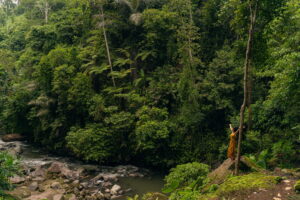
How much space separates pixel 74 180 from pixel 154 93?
667cm

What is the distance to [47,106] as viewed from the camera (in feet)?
61.8

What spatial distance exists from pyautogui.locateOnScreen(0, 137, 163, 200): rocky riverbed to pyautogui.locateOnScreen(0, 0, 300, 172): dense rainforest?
964mm

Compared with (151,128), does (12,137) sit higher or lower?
lower

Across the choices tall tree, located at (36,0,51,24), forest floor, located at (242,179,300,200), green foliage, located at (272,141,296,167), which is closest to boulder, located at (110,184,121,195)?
green foliage, located at (272,141,296,167)

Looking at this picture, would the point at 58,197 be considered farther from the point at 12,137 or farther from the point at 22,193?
the point at 12,137

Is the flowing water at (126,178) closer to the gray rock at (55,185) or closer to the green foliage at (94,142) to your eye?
the green foliage at (94,142)

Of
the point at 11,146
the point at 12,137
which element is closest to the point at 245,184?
the point at 11,146

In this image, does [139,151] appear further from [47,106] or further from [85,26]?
[85,26]

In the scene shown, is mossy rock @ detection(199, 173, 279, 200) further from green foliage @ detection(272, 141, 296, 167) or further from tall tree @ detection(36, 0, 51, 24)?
tall tree @ detection(36, 0, 51, 24)

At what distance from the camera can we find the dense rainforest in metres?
12.5

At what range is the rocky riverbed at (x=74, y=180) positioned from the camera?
42.5 ft

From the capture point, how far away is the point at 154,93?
54.7ft

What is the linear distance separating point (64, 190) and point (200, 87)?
887 cm

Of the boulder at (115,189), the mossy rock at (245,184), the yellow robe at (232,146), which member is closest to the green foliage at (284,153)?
the yellow robe at (232,146)
